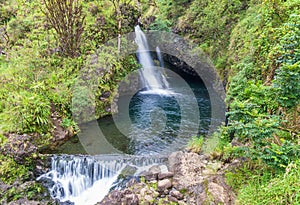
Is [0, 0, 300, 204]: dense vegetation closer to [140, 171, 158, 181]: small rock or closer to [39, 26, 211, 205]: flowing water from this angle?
[39, 26, 211, 205]: flowing water

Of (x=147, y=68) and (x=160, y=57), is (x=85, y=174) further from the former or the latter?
(x=160, y=57)

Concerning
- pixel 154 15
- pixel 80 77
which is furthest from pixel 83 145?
pixel 154 15

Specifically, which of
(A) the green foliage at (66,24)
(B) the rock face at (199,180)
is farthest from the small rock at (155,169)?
(A) the green foliage at (66,24)

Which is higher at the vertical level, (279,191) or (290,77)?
(290,77)

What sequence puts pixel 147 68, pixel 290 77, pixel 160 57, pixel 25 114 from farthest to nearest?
1. pixel 160 57
2. pixel 147 68
3. pixel 25 114
4. pixel 290 77

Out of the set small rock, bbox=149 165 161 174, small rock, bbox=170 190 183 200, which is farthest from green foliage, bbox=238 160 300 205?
small rock, bbox=149 165 161 174

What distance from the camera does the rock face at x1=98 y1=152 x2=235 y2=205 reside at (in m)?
4.39

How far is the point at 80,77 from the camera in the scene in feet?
31.7

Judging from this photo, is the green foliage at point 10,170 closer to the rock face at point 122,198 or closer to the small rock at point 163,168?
the rock face at point 122,198

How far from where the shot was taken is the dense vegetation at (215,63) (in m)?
3.45

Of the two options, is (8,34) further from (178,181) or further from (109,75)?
(178,181)

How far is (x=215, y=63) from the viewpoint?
38.8 feet

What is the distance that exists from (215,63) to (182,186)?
842 cm

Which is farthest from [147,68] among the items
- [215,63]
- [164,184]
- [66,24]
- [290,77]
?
[290,77]
